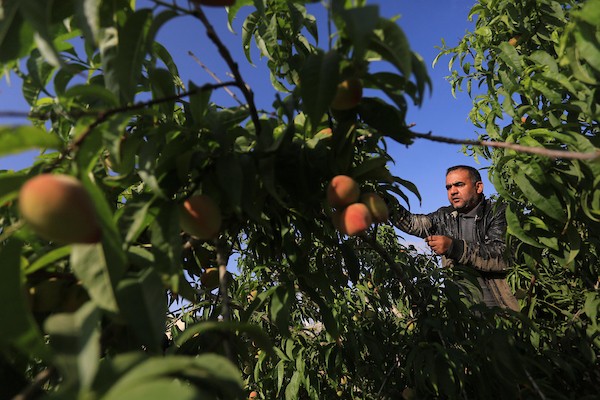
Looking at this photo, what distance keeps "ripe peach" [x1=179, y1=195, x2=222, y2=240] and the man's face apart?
2.83 m

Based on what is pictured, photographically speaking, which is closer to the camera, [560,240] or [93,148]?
[93,148]

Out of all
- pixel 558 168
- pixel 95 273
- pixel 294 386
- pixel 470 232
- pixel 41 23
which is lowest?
pixel 294 386

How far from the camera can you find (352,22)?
57 cm

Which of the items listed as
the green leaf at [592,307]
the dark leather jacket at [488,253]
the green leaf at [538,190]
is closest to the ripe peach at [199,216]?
the green leaf at [538,190]

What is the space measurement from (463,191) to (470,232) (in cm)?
40

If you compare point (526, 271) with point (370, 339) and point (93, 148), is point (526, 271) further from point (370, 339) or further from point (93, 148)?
point (93, 148)

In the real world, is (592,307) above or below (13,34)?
below

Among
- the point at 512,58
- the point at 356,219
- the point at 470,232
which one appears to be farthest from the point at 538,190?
the point at 470,232

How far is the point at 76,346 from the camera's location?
41cm

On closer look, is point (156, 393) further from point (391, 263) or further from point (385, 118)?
point (391, 263)

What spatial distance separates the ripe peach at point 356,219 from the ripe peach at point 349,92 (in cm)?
22

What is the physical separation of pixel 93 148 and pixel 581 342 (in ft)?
4.90

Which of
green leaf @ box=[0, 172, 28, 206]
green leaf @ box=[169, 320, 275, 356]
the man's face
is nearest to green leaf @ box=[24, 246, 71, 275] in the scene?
green leaf @ box=[0, 172, 28, 206]

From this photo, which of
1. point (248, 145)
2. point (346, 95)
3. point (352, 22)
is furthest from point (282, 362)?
point (352, 22)
